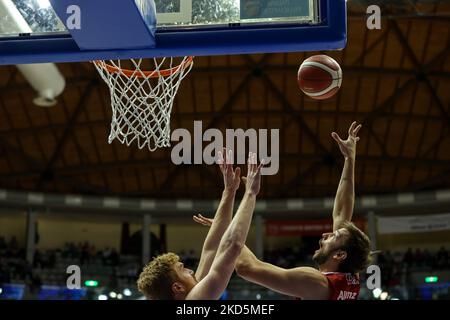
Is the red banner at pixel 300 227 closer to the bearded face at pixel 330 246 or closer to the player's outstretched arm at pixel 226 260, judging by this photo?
the bearded face at pixel 330 246

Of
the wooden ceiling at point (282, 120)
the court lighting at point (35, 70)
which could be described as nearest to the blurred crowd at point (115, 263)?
the wooden ceiling at point (282, 120)

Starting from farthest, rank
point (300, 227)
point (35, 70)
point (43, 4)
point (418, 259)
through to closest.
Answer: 1. point (300, 227)
2. point (418, 259)
3. point (35, 70)
4. point (43, 4)

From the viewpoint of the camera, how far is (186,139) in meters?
15.9

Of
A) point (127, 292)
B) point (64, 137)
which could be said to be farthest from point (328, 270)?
point (64, 137)

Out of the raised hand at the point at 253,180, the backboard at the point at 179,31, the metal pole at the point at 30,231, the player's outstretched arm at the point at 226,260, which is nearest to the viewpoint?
the player's outstretched arm at the point at 226,260

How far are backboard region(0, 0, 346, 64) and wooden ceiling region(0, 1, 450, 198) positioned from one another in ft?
26.6

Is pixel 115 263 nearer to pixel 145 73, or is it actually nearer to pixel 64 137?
pixel 64 137

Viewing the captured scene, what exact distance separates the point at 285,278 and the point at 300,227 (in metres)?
15.1

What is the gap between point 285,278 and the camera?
2863 mm

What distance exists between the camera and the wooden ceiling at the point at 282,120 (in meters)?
13.9

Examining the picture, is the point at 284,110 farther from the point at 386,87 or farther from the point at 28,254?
the point at 28,254

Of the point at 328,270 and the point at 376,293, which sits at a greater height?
the point at 376,293
